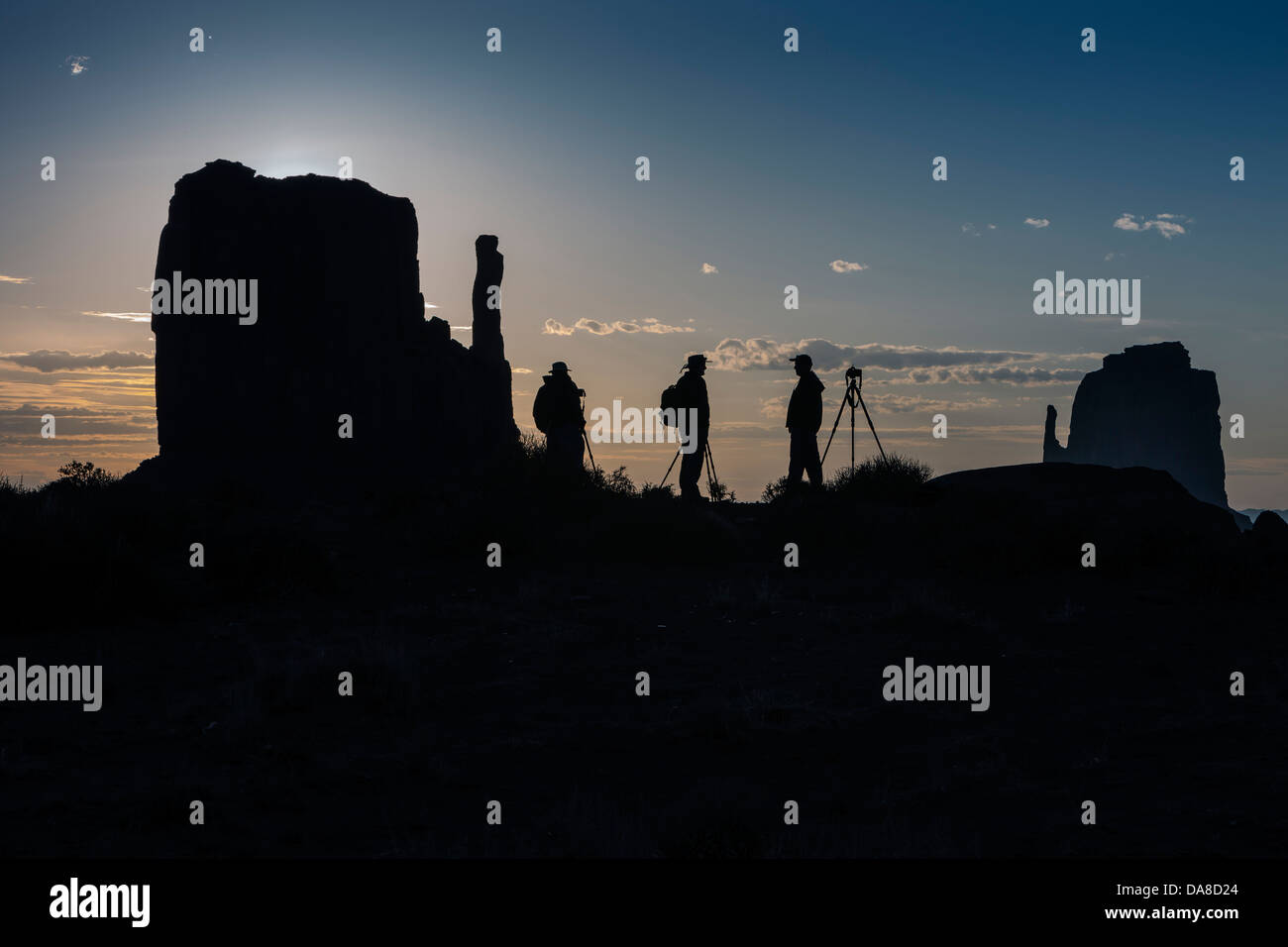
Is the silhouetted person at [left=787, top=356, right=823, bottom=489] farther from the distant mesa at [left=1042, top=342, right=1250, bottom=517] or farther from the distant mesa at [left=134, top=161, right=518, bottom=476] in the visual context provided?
the distant mesa at [left=1042, top=342, right=1250, bottom=517]

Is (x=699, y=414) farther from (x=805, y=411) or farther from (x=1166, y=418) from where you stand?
(x=1166, y=418)

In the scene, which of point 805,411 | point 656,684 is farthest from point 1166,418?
point 656,684

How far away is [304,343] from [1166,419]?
635 ft

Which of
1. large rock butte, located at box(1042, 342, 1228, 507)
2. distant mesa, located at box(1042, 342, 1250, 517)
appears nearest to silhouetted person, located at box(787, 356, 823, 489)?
distant mesa, located at box(1042, 342, 1250, 517)

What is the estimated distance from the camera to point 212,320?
123ft

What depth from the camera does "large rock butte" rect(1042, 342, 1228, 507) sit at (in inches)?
7531

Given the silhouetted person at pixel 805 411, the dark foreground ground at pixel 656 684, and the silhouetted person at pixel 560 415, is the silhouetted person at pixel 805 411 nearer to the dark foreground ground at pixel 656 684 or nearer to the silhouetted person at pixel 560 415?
the dark foreground ground at pixel 656 684

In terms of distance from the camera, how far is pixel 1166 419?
630ft

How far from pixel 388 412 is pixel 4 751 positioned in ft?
107

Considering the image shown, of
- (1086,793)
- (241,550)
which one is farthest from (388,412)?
(1086,793)

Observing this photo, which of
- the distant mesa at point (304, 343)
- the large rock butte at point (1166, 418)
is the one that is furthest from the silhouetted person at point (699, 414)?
the large rock butte at point (1166, 418)

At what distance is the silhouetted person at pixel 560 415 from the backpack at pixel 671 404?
7.46 ft
